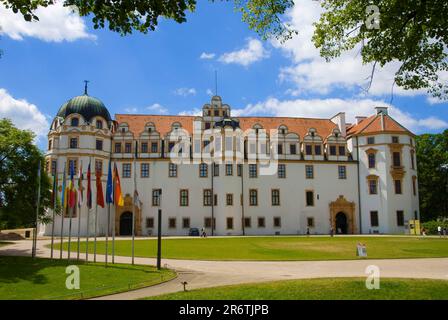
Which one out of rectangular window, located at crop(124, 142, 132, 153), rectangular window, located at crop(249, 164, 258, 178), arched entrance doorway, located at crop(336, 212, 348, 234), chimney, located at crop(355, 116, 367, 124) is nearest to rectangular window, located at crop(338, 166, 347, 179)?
arched entrance doorway, located at crop(336, 212, 348, 234)

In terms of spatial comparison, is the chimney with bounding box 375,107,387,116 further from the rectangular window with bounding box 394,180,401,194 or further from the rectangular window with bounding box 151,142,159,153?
the rectangular window with bounding box 151,142,159,153

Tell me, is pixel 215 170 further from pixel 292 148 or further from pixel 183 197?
pixel 292 148

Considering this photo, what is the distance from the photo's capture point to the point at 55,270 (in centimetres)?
2111

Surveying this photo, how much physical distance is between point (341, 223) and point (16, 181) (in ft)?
132

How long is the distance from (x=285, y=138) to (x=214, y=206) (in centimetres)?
1293

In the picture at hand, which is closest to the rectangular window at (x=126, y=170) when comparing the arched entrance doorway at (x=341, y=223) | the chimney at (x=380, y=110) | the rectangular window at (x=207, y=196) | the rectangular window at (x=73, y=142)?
the rectangular window at (x=73, y=142)

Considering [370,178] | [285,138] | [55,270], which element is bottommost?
[55,270]

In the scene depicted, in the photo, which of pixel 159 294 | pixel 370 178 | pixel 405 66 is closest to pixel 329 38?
pixel 405 66

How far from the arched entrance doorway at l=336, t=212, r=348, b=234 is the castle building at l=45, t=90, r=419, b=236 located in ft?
0.42

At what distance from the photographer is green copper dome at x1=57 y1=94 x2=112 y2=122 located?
52.9 m

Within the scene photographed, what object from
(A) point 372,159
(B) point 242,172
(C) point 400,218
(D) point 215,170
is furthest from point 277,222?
(C) point 400,218

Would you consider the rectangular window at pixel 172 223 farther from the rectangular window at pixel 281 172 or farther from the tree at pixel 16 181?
the tree at pixel 16 181
